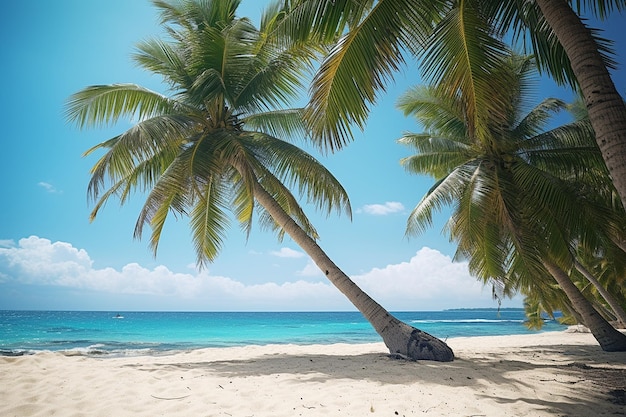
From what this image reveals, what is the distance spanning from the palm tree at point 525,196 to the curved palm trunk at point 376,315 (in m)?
2.95

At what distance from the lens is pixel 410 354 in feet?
26.2

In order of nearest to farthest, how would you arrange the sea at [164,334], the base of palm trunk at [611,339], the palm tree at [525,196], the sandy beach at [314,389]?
the sandy beach at [314,389], the palm tree at [525,196], the base of palm trunk at [611,339], the sea at [164,334]

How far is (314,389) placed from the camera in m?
5.36

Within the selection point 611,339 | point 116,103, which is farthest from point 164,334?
point 611,339

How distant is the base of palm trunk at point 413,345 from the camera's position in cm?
787

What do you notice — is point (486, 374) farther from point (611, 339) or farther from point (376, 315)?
point (611, 339)

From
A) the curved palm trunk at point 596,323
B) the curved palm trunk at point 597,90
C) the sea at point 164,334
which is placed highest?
the curved palm trunk at point 597,90

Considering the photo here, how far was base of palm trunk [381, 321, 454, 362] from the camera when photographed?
310 inches

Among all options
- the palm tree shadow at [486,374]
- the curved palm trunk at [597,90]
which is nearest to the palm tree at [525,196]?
the palm tree shadow at [486,374]

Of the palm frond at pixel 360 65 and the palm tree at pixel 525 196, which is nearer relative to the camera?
the palm frond at pixel 360 65

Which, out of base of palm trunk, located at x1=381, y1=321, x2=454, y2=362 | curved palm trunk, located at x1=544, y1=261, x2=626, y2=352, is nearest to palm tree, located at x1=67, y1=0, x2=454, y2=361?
base of palm trunk, located at x1=381, y1=321, x2=454, y2=362

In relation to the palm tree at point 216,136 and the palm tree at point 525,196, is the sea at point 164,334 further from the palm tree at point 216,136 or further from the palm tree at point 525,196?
the palm tree at point 216,136

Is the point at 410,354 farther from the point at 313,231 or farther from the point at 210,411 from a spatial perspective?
the point at 210,411

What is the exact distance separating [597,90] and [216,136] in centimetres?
760
